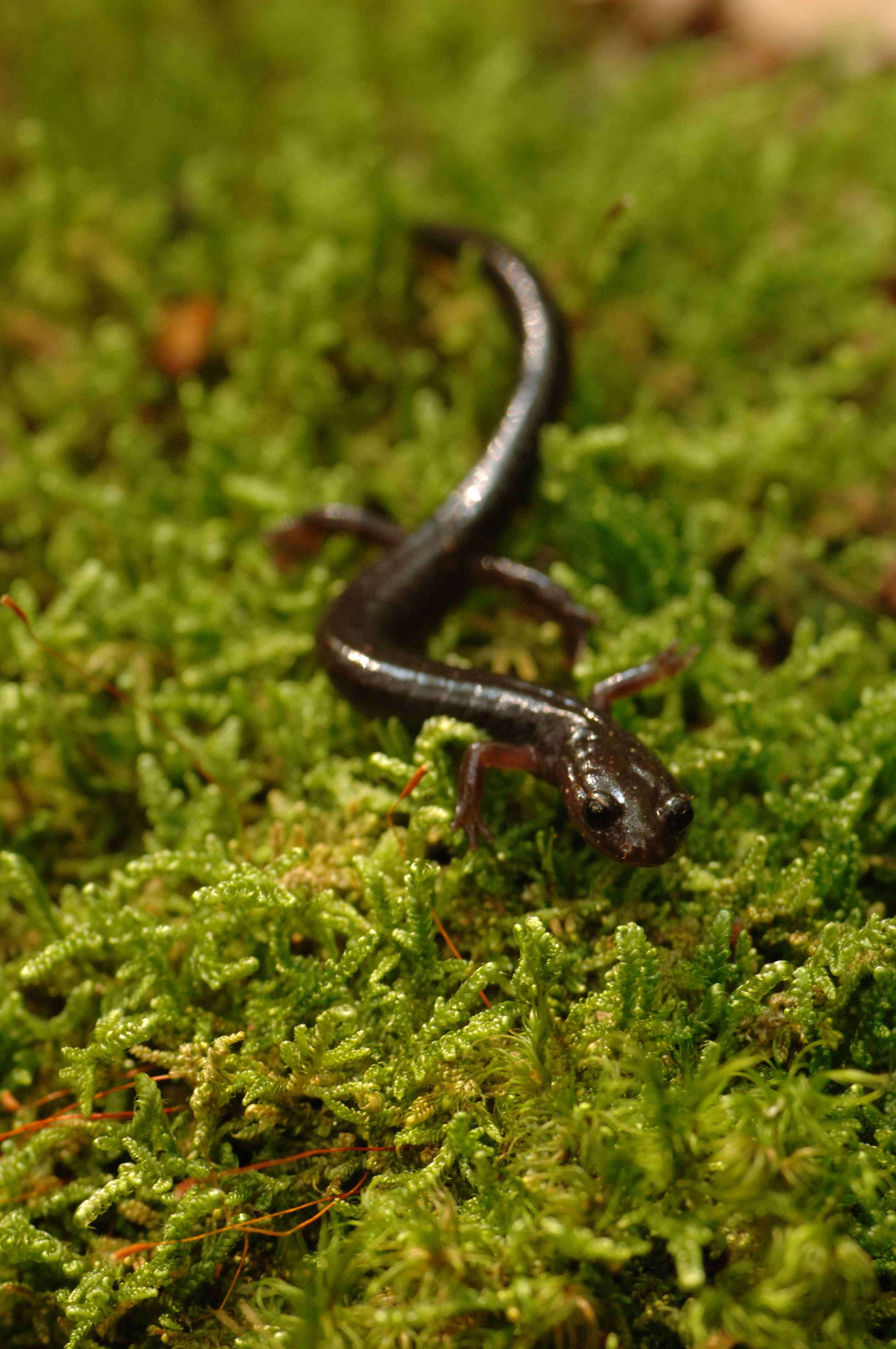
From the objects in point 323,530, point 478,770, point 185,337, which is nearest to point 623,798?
point 478,770

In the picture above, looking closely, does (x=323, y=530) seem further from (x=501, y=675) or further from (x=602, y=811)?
(x=602, y=811)

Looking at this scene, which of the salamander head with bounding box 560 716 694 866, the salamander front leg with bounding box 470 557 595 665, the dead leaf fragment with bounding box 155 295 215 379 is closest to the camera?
the salamander head with bounding box 560 716 694 866

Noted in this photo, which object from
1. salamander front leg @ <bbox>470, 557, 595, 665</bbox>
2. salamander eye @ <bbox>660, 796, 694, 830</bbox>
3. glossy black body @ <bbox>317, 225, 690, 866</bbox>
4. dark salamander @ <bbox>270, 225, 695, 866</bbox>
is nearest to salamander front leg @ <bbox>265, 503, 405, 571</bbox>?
dark salamander @ <bbox>270, 225, 695, 866</bbox>

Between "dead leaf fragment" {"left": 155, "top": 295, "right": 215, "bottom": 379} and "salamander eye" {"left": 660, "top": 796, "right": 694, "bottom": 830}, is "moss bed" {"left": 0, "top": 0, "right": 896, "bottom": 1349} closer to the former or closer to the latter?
"dead leaf fragment" {"left": 155, "top": 295, "right": 215, "bottom": 379}

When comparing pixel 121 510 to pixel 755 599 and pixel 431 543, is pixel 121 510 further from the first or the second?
pixel 755 599

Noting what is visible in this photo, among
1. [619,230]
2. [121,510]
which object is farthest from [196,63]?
[121,510]

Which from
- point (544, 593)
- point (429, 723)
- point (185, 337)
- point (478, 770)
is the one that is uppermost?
point (185, 337)
